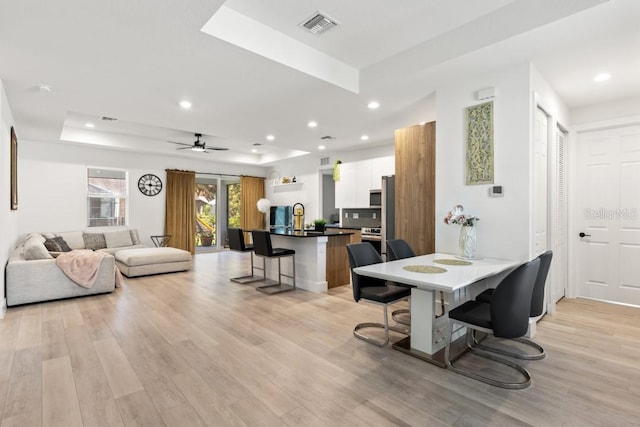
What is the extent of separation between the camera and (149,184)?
8.23 metres

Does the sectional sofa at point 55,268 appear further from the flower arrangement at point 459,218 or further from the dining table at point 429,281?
the flower arrangement at point 459,218

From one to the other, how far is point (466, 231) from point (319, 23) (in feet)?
7.97

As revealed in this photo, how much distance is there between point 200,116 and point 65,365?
3.54 metres

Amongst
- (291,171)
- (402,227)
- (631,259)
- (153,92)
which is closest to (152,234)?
(291,171)

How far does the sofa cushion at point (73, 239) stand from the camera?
671 centimetres

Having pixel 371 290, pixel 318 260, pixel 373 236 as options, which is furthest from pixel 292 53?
pixel 373 236

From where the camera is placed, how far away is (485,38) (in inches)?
108

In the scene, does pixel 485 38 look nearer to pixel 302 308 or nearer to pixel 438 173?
pixel 438 173

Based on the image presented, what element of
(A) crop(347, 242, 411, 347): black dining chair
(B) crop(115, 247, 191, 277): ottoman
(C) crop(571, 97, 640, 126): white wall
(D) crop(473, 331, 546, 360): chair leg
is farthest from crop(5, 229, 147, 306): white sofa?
(C) crop(571, 97, 640, 126): white wall

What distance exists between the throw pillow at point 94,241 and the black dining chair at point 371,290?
6.41 metres

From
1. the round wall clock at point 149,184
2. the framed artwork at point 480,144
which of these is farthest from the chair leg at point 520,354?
the round wall clock at point 149,184

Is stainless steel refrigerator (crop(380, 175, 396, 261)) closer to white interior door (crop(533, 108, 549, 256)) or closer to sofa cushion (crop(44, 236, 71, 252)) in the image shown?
white interior door (crop(533, 108, 549, 256))

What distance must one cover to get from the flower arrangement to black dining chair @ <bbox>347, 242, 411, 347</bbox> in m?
0.84

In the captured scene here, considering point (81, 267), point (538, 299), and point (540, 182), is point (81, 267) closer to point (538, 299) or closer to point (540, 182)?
point (538, 299)
